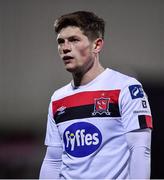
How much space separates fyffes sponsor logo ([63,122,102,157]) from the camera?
1.54 m

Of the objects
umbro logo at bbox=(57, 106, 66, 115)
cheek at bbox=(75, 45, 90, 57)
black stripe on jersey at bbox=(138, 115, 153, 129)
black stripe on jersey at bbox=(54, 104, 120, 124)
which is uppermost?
cheek at bbox=(75, 45, 90, 57)

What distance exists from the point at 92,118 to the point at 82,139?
0.31ft

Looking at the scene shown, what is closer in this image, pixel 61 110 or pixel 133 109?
pixel 133 109

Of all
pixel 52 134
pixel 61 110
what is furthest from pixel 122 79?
pixel 52 134

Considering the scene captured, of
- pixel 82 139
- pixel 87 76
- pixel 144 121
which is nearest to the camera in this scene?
pixel 144 121

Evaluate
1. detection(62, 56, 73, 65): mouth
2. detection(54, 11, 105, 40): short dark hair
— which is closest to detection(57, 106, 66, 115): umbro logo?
detection(62, 56, 73, 65): mouth

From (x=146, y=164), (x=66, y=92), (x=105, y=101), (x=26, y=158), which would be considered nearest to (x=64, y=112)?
(x=66, y=92)

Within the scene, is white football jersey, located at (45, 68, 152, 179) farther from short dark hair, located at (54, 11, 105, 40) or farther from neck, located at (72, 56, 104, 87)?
short dark hair, located at (54, 11, 105, 40)

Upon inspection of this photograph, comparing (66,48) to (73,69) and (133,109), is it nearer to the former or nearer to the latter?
(73,69)

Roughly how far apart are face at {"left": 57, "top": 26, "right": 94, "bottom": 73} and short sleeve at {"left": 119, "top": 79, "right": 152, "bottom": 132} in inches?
9.0

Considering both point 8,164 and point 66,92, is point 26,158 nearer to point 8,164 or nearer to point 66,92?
point 8,164

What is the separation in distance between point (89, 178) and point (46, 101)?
41.1 inches

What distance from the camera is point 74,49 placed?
161cm

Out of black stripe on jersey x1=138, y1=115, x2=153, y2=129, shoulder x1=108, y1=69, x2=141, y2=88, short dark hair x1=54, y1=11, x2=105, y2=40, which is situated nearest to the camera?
black stripe on jersey x1=138, y1=115, x2=153, y2=129
